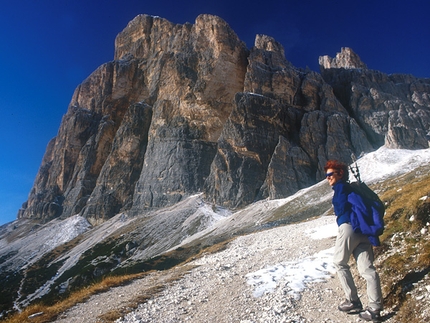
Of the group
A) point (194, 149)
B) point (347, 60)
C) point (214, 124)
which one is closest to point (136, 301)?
point (194, 149)

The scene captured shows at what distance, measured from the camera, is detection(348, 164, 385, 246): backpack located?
233 inches

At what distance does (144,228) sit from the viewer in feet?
237

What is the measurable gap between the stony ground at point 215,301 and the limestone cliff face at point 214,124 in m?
60.1

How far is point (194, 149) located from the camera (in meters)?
94.3

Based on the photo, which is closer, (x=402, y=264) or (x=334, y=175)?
(x=334, y=175)

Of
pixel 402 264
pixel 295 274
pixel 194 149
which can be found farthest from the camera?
pixel 194 149

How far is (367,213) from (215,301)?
4.88 metres

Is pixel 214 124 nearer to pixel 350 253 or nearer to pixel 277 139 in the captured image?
pixel 277 139

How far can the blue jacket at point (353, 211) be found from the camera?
5992 millimetres

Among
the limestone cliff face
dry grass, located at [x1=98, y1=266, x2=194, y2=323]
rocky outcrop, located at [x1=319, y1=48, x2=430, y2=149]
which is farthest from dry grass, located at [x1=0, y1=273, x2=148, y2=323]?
rocky outcrop, located at [x1=319, y1=48, x2=430, y2=149]

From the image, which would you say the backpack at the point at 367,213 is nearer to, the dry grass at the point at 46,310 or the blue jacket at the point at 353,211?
the blue jacket at the point at 353,211

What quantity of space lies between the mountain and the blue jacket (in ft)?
105

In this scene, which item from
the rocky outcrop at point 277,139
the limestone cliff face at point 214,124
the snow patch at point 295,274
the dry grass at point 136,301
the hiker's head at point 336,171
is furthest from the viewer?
the limestone cliff face at point 214,124

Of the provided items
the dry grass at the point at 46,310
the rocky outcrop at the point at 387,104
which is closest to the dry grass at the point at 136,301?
the dry grass at the point at 46,310
